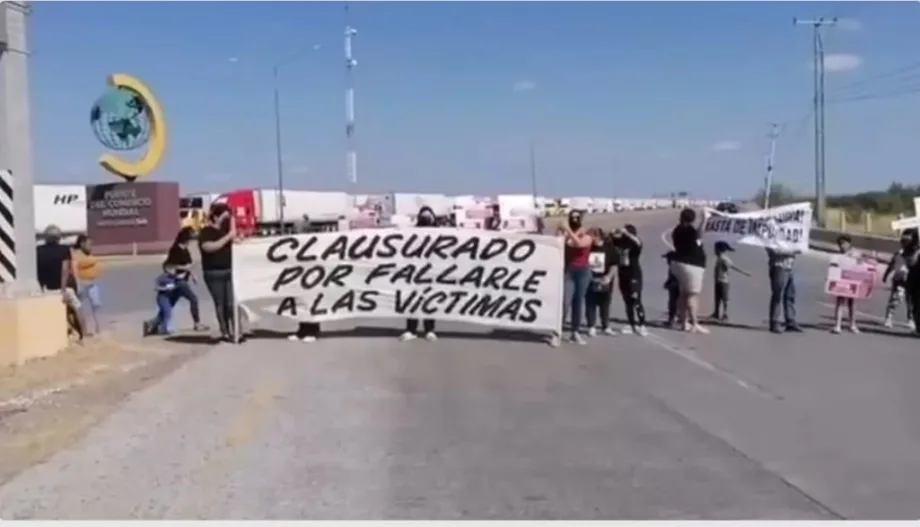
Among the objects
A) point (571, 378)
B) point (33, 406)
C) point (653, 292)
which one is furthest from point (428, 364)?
point (653, 292)

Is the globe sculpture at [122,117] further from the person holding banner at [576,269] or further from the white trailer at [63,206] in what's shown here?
the person holding banner at [576,269]

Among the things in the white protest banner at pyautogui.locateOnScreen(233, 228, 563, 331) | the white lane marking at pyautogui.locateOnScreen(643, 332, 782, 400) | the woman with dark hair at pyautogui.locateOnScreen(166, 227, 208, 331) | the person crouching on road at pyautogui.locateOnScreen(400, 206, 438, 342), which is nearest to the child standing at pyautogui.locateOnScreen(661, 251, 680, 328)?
the white lane marking at pyautogui.locateOnScreen(643, 332, 782, 400)

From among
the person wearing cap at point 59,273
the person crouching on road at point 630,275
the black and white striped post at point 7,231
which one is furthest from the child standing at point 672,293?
the black and white striped post at point 7,231

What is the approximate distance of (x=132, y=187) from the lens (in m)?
60.4

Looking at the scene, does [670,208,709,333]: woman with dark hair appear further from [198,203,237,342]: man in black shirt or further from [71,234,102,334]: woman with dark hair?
[71,234,102,334]: woman with dark hair

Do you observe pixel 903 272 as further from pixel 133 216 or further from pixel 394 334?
pixel 133 216

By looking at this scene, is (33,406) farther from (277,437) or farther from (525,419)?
(525,419)

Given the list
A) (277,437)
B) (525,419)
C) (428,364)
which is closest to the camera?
(277,437)

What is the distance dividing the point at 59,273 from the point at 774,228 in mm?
11042

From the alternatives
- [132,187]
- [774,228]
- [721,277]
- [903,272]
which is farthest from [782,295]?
[132,187]

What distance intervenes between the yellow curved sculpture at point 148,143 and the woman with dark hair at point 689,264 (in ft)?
151

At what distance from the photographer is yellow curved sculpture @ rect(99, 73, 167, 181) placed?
196 feet

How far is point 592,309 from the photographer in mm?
18016

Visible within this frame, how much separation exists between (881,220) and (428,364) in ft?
196
